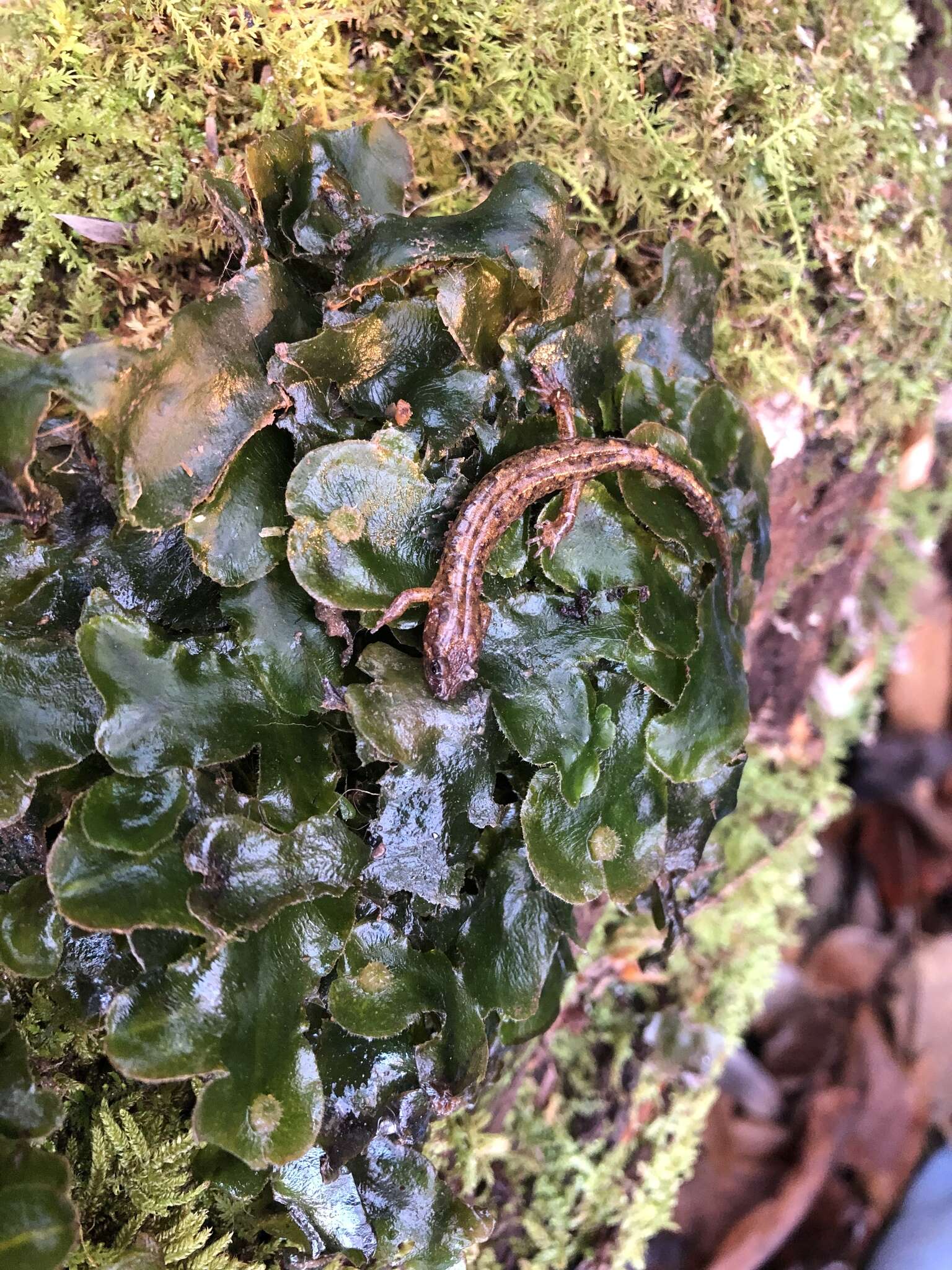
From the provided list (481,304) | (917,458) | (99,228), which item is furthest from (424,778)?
(917,458)

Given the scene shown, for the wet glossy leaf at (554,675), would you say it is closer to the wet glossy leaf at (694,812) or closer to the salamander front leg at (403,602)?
the salamander front leg at (403,602)

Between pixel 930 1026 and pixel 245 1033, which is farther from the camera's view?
pixel 930 1026

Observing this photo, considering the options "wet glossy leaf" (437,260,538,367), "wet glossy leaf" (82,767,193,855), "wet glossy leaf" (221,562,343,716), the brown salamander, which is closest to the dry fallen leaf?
"wet glossy leaf" (437,260,538,367)

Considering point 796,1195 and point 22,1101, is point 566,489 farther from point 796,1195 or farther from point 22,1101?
point 796,1195

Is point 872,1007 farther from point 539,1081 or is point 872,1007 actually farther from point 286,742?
point 286,742

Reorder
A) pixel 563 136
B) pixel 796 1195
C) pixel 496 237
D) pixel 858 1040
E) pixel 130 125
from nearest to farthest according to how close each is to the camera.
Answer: pixel 496 237 → pixel 130 125 → pixel 563 136 → pixel 796 1195 → pixel 858 1040

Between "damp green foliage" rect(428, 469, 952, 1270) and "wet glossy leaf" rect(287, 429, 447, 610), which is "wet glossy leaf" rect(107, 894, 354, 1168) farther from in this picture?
"damp green foliage" rect(428, 469, 952, 1270)

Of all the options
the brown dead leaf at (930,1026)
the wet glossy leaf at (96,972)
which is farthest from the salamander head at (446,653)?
the brown dead leaf at (930,1026)
